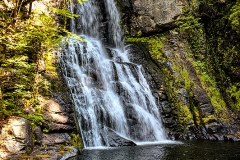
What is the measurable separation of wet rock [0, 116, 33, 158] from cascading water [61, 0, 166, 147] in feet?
10.5

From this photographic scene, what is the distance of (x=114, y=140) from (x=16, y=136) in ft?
13.9

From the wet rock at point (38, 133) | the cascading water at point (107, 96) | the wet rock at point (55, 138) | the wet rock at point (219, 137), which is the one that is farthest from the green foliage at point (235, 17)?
the wet rock at point (38, 133)

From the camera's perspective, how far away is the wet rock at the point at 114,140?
10078 millimetres

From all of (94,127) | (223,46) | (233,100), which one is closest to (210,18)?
(223,46)

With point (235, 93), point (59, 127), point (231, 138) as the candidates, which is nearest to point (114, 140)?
point (59, 127)

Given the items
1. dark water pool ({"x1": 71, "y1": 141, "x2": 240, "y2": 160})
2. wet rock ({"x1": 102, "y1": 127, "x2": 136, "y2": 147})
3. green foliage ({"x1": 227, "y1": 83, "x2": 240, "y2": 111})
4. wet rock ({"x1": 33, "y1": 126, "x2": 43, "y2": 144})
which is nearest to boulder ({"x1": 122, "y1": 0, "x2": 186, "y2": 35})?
green foliage ({"x1": 227, "y1": 83, "x2": 240, "y2": 111})

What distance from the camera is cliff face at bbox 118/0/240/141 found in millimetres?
13297

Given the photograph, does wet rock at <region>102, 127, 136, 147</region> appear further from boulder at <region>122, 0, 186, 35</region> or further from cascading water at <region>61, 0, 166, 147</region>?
boulder at <region>122, 0, 186, 35</region>

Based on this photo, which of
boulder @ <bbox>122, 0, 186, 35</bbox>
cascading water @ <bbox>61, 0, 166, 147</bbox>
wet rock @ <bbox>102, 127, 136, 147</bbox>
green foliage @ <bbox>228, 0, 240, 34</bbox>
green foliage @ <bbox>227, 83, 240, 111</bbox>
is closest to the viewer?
wet rock @ <bbox>102, 127, 136, 147</bbox>

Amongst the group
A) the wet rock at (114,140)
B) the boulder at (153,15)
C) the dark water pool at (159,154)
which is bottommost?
the dark water pool at (159,154)

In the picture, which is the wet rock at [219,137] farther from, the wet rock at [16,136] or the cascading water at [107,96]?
the wet rock at [16,136]

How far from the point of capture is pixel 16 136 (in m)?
6.99

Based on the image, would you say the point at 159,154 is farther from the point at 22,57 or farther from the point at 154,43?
the point at 154,43

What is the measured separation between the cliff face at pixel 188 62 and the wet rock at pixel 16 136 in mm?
7577
